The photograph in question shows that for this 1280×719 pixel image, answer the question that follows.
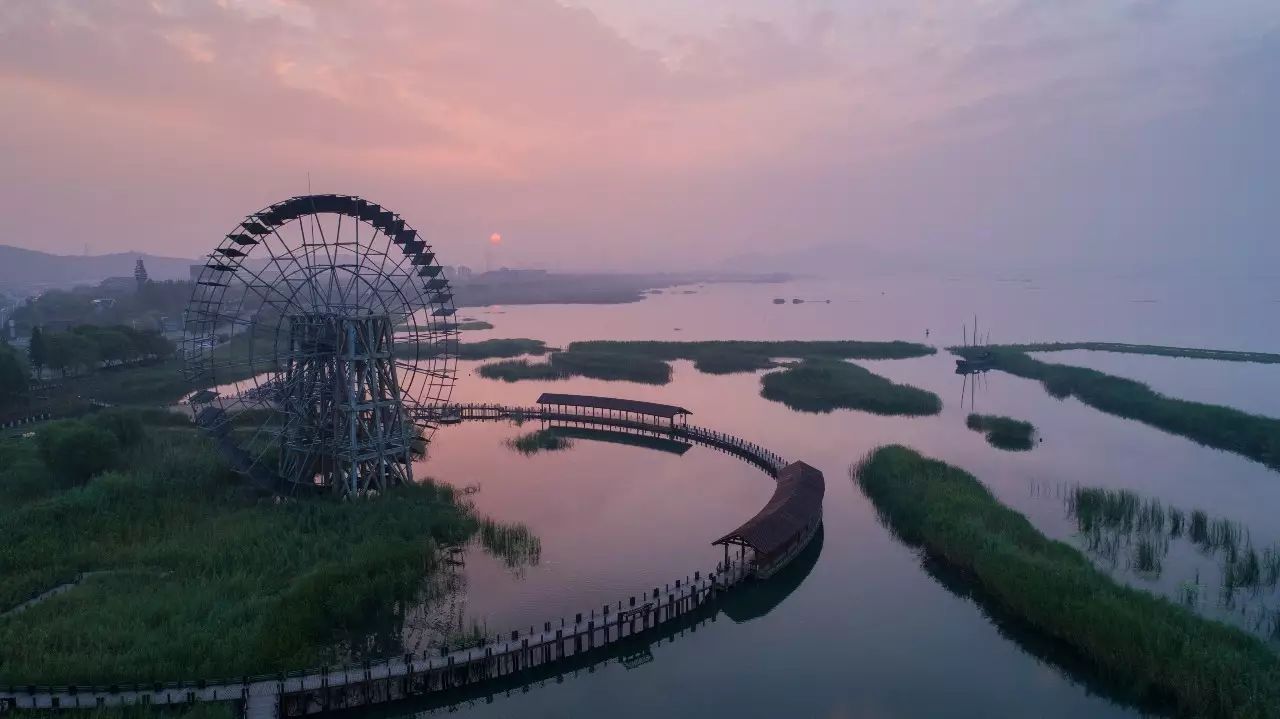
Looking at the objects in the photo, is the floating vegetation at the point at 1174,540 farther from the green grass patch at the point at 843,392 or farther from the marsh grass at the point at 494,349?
the marsh grass at the point at 494,349

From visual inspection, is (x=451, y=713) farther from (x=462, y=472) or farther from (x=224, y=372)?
(x=224, y=372)

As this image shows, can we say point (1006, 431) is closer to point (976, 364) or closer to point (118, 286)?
point (976, 364)

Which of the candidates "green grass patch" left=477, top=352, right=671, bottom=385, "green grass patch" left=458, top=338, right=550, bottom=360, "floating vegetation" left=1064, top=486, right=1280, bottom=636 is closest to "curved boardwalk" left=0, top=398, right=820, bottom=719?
"floating vegetation" left=1064, top=486, right=1280, bottom=636

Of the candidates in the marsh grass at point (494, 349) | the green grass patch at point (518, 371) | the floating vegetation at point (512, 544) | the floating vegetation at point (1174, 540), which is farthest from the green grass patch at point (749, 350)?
the floating vegetation at point (512, 544)

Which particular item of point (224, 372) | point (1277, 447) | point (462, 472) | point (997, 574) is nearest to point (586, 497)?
point (462, 472)

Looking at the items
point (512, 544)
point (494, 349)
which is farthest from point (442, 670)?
point (494, 349)

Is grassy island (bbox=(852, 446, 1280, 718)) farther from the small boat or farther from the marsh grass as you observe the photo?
the marsh grass
